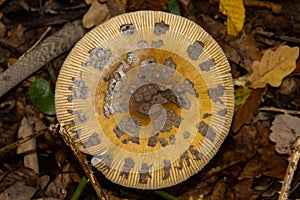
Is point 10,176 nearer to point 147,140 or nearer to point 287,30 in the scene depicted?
point 147,140

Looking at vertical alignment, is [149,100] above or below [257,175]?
above

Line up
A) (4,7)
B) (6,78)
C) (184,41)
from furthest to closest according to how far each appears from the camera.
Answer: (4,7) < (6,78) < (184,41)

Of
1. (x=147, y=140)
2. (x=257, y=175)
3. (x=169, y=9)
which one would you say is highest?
(x=169, y=9)

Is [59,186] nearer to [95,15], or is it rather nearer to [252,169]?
[95,15]

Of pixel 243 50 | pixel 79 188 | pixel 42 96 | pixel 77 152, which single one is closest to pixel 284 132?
pixel 243 50

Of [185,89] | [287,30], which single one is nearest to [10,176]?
[185,89]

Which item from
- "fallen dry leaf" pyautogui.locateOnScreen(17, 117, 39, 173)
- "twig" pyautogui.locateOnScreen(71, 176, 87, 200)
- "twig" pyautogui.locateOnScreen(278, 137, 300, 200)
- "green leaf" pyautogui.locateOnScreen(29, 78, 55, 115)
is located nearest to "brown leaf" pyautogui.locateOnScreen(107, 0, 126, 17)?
"green leaf" pyautogui.locateOnScreen(29, 78, 55, 115)

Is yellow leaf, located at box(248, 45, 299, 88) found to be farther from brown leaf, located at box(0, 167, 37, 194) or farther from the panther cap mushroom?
brown leaf, located at box(0, 167, 37, 194)
